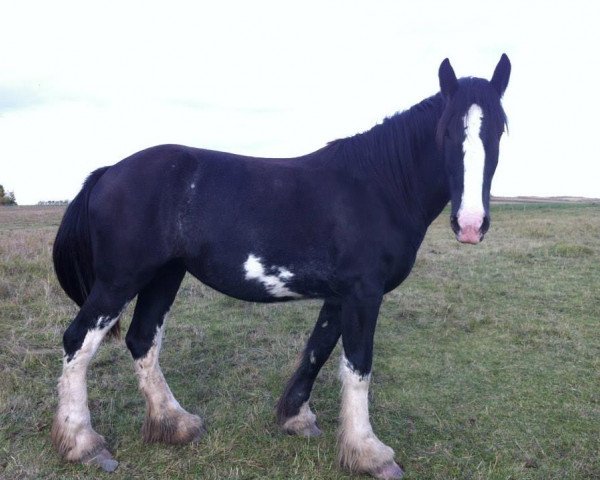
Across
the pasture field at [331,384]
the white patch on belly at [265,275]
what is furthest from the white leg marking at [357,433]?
the white patch on belly at [265,275]

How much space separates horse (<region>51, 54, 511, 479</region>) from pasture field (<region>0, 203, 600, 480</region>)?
293mm

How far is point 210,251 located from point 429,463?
6.97ft

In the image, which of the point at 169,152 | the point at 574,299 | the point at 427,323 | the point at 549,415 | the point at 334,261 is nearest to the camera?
the point at 334,261

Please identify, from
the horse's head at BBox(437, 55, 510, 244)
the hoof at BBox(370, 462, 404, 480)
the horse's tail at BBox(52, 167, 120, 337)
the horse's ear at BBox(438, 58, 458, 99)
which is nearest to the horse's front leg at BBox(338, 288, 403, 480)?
the hoof at BBox(370, 462, 404, 480)

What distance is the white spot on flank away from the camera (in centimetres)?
278

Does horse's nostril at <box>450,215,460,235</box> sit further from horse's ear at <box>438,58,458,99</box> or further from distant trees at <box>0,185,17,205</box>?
distant trees at <box>0,185,17,205</box>

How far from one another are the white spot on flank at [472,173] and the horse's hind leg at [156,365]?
218cm

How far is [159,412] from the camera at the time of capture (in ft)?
11.6

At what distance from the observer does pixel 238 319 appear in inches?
251

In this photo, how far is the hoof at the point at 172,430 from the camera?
3.46 meters

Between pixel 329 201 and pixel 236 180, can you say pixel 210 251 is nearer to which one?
pixel 236 180

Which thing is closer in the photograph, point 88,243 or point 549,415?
point 88,243

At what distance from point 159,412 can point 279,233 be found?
1.63m

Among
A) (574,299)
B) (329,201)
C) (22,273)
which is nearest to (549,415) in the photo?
(329,201)
